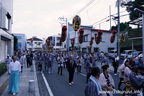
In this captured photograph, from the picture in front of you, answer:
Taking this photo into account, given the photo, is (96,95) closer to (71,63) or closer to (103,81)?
(103,81)

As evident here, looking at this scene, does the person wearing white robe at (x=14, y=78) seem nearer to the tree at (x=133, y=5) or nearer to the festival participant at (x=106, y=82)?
the festival participant at (x=106, y=82)

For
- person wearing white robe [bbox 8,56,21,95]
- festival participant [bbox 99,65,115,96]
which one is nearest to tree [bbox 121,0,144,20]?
person wearing white robe [bbox 8,56,21,95]

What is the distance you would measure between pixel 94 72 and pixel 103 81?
915 millimetres

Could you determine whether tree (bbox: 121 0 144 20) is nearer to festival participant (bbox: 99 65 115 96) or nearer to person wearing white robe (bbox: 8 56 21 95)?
person wearing white robe (bbox: 8 56 21 95)

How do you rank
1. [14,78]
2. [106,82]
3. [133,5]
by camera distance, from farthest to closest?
[133,5] → [14,78] → [106,82]

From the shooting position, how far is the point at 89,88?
133 inches

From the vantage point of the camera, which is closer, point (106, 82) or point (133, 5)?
point (106, 82)

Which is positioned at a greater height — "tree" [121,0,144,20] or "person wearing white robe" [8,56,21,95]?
"tree" [121,0,144,20]

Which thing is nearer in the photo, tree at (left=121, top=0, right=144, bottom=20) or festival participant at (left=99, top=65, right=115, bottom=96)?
festival participant at (left=99, top=65, right=115, bottom=96)

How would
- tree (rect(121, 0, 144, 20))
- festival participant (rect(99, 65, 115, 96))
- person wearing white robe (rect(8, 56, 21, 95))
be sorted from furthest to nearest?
tree (rect(121, 0, 144, 20)), person wearing white robe (rect(8, 56, 21, 95)), festival participant (rect(99, 65, 115, 96))

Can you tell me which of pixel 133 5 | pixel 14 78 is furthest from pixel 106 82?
pixel 133 5

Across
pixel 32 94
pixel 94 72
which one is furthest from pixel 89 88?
pixel 32 94

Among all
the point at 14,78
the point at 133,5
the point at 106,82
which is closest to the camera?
the point at 106,82

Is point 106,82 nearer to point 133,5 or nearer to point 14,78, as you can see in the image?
point 14,78
